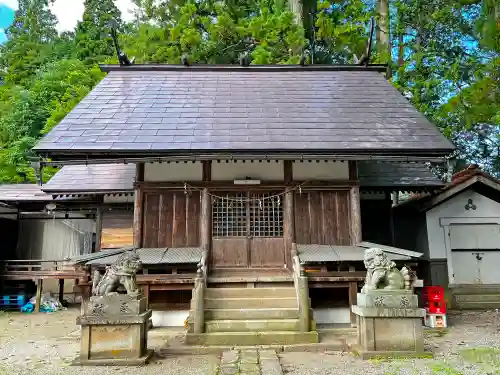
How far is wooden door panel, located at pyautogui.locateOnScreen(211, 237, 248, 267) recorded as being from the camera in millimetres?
9039

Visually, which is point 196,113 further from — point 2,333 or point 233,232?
point 2,333

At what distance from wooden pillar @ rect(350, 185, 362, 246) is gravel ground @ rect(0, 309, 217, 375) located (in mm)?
4382

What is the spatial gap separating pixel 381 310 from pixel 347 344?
1.03 meters

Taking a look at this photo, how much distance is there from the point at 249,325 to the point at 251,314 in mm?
306

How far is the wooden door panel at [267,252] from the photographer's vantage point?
9055 millimetres

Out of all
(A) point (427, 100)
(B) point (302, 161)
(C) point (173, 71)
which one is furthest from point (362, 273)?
(A) point (427, 100)

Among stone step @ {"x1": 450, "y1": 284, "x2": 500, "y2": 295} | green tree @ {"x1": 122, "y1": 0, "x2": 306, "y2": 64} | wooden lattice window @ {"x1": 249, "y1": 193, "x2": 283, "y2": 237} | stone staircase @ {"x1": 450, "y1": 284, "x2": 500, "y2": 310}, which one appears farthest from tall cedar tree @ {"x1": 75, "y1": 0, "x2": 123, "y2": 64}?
stone staircase @ {"x1": 450, "y1": 284, "x2": 500, "y2": 310}

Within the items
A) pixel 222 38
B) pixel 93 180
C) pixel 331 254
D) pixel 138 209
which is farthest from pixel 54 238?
pixel 222 38

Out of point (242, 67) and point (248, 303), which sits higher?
point (242, 67)

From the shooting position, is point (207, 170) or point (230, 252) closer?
point (230, 252)

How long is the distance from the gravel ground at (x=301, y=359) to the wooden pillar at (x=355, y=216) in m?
2.42

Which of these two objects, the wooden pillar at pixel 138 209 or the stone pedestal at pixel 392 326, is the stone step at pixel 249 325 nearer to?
the stone pedestal at pixel 392 326

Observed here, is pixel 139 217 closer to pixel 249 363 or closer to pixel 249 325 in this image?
pixel 249 325

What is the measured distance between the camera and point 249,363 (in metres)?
5.59
